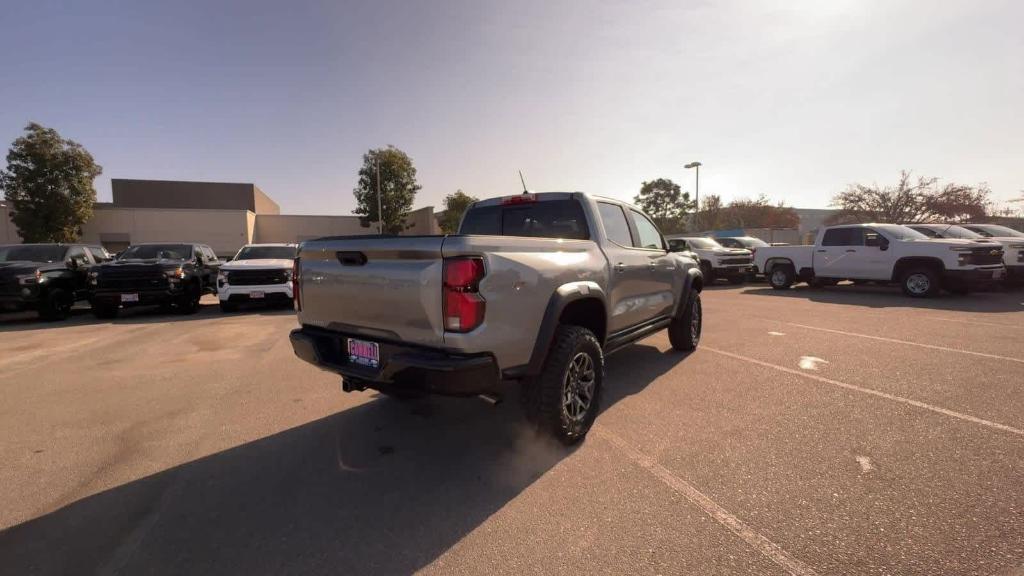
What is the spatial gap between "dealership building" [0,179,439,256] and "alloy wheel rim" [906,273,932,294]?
107ft

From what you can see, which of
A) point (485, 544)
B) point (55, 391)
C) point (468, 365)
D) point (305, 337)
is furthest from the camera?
point (55, 391)

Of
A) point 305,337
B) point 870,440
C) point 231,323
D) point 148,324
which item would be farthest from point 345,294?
point 148,324

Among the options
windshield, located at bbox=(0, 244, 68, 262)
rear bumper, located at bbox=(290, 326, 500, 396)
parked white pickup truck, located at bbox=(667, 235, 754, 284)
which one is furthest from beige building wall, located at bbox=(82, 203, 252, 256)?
rear bumper, located at bbox=(290, 326, 500, 396)

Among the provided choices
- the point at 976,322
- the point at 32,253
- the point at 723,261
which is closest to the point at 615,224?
the point at 976,322

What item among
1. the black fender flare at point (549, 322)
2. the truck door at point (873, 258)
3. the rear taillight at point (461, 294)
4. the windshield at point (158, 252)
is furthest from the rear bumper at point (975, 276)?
the windshield at point (158, 252)

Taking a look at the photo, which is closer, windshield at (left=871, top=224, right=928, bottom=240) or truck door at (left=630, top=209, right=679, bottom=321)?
truck door at (left=630, top=209, right=679, bottom=321)

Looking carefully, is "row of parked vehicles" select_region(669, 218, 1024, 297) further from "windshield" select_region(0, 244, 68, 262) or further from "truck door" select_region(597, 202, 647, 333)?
"windshield" select_region(0, 244, 68, 262)

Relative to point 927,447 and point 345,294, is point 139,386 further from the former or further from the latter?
point 927,447

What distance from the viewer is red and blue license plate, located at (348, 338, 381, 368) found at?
114 inches

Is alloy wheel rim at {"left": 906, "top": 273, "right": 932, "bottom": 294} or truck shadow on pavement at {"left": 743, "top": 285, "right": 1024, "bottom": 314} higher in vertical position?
alloy wheel rim at {"left": 906, "top": 273, "right": 932, "bottom": 294}

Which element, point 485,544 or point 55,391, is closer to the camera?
point 485,544

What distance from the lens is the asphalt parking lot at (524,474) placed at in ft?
7.05

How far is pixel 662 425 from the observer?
12.0ft

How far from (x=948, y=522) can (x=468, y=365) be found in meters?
2.64
